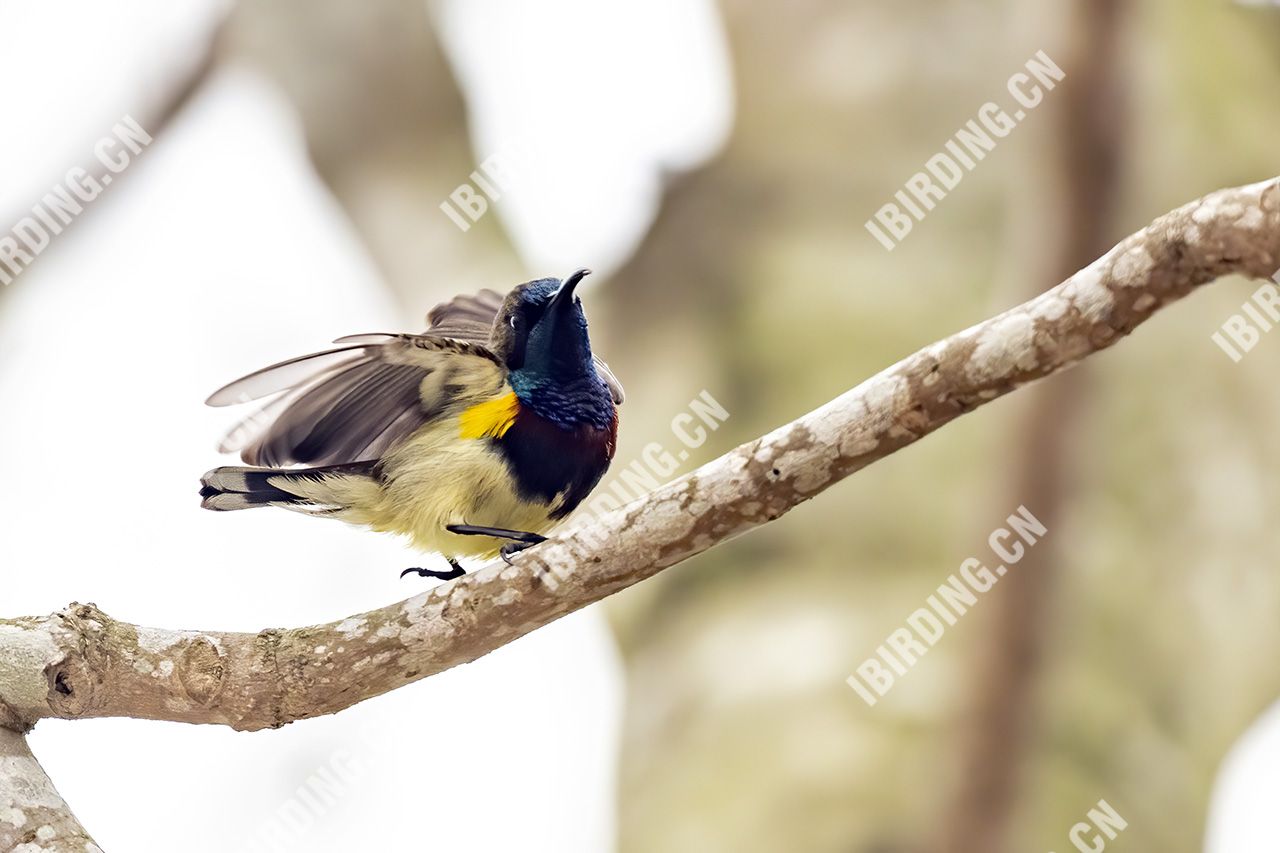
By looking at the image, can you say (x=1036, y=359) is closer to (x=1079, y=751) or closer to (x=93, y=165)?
(x=1079, y=751)

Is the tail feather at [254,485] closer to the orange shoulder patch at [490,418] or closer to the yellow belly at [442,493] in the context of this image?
the yellow belly at [442,493]

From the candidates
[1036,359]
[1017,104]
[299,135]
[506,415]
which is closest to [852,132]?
[1017,104]

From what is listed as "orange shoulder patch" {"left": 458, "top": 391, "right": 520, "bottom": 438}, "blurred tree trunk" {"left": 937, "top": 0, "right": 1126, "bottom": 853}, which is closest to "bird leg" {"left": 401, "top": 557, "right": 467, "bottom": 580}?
"orange shoulder patch" {"left": 458, "top": 391, "right": 520, "bottom": 438}

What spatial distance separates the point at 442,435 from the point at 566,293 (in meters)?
0.46

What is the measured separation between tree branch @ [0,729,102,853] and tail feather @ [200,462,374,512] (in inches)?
32.3

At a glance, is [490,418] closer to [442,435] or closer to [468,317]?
[442,435]

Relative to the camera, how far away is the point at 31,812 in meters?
2.35

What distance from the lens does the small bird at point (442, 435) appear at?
307cm

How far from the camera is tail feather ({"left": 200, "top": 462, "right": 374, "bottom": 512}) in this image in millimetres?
3152

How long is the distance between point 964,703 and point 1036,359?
169cm

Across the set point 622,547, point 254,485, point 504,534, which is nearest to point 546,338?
point 504,534

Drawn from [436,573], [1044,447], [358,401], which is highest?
[358,401]

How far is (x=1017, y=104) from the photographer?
4.43m

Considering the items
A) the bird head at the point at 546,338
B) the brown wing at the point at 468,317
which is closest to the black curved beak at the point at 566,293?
the bird head at the point at 546,338
